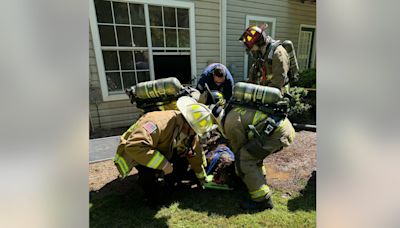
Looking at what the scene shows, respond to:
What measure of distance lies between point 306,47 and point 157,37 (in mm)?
6940

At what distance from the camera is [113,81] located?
5750 mm

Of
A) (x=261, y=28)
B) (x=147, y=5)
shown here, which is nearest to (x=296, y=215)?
(x=261, y=28)

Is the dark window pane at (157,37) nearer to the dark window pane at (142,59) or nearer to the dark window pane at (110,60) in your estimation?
the dark window pane at (142,59)

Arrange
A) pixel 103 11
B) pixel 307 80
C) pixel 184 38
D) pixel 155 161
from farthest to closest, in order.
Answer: pixel 307 80
pixel 184 38
pixel 103 11
pixel 155 161

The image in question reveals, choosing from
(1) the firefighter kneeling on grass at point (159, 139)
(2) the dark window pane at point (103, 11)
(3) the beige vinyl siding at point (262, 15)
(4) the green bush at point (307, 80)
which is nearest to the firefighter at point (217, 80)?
(1) the firefighter kneeling on grass at point (159, 139)

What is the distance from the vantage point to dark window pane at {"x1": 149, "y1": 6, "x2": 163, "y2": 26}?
5.82 metres

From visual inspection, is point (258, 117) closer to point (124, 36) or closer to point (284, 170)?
point (284, 170)

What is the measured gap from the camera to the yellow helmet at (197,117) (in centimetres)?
258

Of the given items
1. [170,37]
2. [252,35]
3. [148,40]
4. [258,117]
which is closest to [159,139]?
[258,117]
